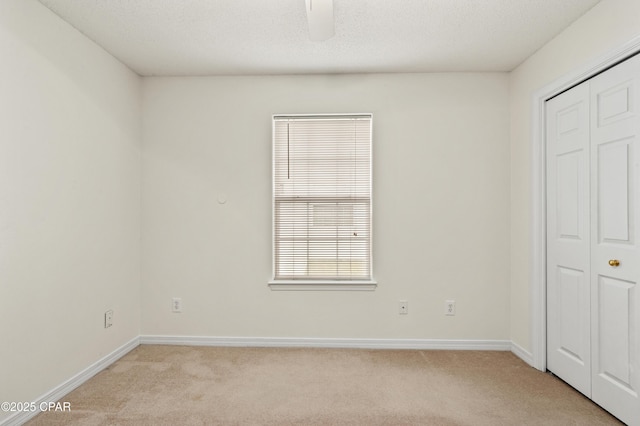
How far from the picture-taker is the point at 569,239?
2717mm

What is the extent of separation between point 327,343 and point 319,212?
122cm

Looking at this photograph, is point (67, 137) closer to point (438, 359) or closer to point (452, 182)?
point (452, 182)

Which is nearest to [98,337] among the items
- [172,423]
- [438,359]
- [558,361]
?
[172,423]

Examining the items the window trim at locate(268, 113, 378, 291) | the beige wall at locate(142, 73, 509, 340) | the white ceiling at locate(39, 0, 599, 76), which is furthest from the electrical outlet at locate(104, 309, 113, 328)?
the white ceiling at locate(39, 0, 599, 76)

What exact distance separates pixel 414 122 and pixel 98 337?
323 cm

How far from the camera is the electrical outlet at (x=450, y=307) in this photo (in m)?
3.47

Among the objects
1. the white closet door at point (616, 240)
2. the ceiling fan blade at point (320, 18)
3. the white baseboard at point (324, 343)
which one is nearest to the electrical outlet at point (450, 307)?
the white baseboard at point (324, 343)

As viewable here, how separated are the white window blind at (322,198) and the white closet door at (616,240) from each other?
1725 millimetres

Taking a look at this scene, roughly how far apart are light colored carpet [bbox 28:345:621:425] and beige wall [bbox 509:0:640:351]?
50 centimetres

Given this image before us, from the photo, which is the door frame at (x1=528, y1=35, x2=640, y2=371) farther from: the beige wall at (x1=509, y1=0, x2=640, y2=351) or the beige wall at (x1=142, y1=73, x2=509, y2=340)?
the beige wall at (x1=142, y1=73, x2=509, y2=340)

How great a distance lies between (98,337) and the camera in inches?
116

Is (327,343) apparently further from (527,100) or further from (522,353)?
(527,100)

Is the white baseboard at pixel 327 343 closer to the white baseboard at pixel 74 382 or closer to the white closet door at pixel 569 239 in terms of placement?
the white baseboard at pixel 74 382

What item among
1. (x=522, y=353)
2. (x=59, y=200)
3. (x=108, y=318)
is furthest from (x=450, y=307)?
(x=59, y=200)
